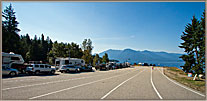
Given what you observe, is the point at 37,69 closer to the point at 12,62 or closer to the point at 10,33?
the point at 12,62

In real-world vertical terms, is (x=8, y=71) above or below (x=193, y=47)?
below

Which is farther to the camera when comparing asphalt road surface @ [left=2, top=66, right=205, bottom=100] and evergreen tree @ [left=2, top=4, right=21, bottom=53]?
evergreen tree @ [left=2, top=4, right=21, bottom=53]

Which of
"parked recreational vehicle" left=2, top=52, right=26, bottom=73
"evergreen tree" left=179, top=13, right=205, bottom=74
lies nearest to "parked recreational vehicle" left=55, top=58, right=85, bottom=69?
"parked recreational vehicle" left=2, top=52, right=26, bottom=73

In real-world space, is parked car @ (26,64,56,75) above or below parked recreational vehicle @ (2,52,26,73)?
below

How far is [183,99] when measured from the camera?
7.81m

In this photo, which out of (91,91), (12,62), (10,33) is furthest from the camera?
(10,33)

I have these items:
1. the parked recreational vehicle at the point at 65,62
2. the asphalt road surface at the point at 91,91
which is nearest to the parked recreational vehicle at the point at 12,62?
the asphalt road surface at the point at 91,91

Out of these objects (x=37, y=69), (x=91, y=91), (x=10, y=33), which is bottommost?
(x=91, y=91)

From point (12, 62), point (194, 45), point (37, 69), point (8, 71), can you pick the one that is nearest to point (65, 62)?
point (37, 69)

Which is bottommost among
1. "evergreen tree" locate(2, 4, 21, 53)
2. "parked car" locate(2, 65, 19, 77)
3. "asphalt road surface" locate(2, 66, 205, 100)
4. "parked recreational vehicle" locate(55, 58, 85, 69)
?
"asphalt road surface" locate(2, 66, 205, 100)

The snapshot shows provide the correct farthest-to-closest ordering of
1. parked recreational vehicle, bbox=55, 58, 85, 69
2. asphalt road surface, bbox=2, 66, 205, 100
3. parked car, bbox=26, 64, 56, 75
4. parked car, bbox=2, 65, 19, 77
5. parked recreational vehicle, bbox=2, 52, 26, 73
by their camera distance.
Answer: parked recreational vehicle, bbox=55, 58, 85, 69
parked recreational vehicle, bbox=2, 52, 26, 73
parked car, bbox=26, 64, 56, 75
parked car, bbox=2, 65, 19, 77
asphalt road surface, bbox=2, 66, 205, 100

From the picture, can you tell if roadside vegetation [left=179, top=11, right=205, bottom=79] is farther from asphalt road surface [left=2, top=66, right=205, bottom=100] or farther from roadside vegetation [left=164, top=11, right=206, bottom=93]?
asphalt road surface [left=2, top=66, right=205, bottom=100]

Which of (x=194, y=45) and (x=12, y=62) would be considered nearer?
(x=12, y=62)

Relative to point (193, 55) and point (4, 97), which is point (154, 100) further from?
point (193, 55)
